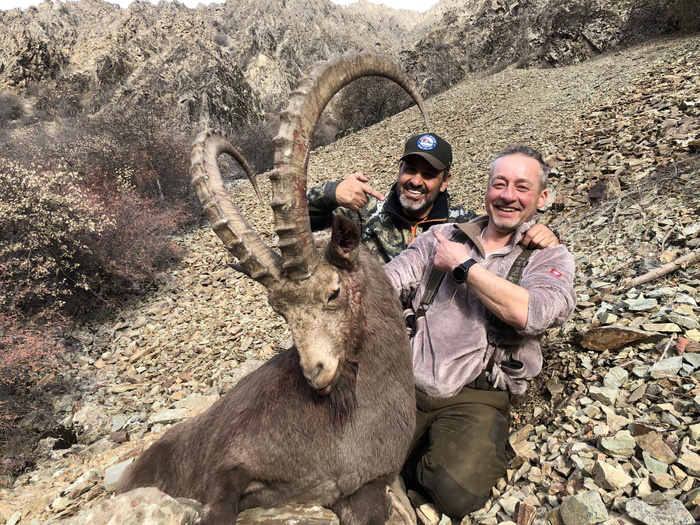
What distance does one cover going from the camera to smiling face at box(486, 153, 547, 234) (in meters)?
3.23

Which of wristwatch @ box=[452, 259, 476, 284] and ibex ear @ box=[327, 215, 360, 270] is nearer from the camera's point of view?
ibex ear @ box=[327, 215, 360, 270]

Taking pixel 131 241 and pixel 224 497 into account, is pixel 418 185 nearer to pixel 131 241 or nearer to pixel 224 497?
pixel 224 497

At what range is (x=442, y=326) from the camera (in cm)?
335

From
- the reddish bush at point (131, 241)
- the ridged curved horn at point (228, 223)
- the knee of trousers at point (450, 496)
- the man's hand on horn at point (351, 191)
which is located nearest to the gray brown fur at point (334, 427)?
the ridged curved horn at point (228, 223)

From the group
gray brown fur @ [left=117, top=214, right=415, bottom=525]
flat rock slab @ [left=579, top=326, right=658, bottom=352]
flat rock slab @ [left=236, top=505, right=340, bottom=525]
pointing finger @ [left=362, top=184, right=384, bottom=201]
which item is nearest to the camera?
gray brown fur @ [left=117, top=214, right=415, bottom=525]

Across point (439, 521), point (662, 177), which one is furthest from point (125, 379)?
point (662, 177)

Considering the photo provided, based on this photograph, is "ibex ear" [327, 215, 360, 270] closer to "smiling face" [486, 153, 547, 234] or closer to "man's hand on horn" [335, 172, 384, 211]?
"smiling face" [486, 153, 547, 234]

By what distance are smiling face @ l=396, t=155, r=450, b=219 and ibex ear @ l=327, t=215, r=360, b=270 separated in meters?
2.03

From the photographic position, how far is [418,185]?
4434 millimetres

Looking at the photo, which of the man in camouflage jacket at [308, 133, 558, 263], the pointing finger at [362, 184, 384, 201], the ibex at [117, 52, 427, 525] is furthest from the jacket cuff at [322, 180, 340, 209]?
the ibex at [117, 52, 427, 525]

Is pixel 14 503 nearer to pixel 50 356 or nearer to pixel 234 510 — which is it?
pixel 50 356

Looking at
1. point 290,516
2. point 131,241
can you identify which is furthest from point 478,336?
point 131,241

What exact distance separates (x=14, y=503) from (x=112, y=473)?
1416 millimetres

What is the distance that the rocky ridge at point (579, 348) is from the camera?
104 inches
